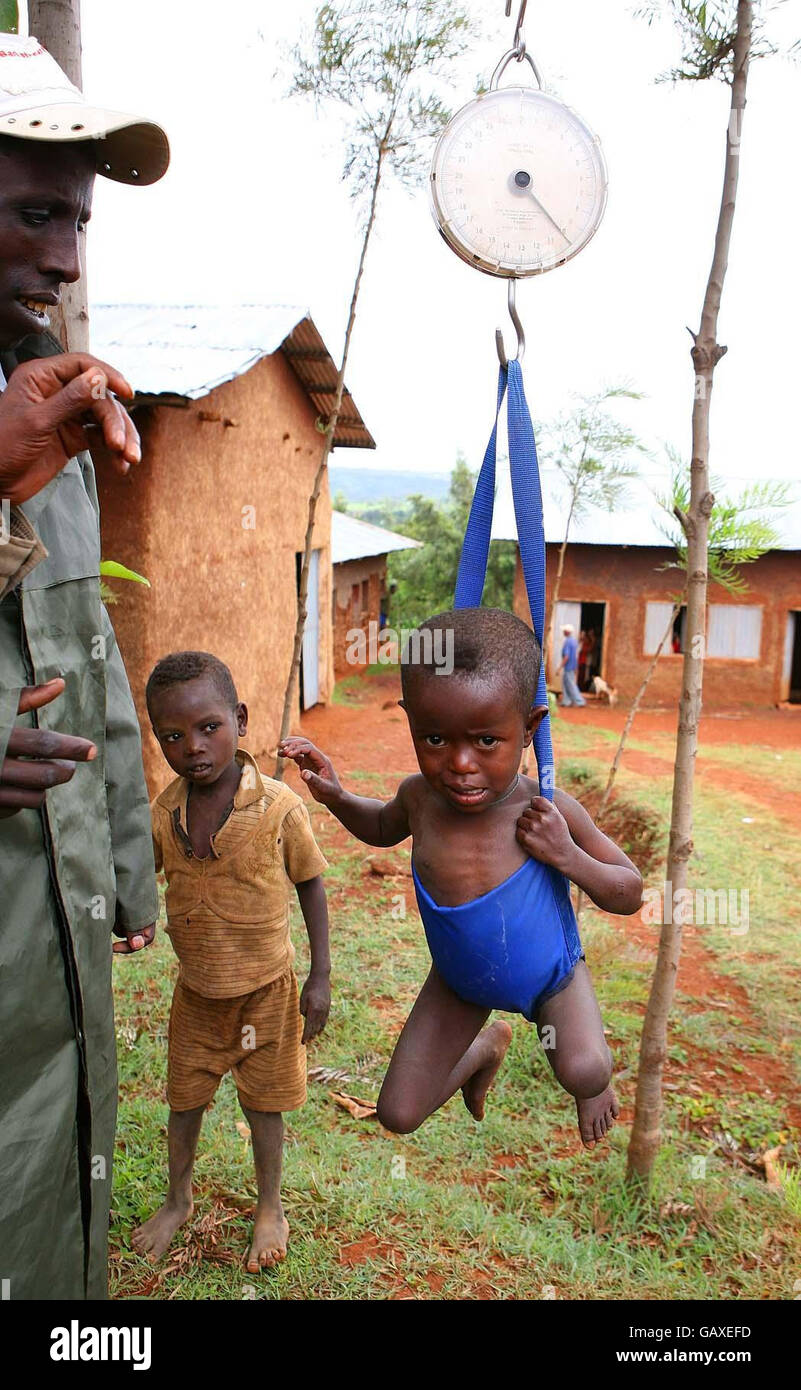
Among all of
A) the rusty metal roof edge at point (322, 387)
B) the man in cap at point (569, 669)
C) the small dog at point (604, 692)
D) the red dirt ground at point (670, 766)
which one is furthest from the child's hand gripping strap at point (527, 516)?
the small dog at point (604, 692)

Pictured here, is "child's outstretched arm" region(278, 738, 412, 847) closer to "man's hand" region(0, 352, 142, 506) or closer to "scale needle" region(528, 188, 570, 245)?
"man's hand" region(0, 352, 142, 506)

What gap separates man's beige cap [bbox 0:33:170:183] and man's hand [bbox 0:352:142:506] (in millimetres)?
376

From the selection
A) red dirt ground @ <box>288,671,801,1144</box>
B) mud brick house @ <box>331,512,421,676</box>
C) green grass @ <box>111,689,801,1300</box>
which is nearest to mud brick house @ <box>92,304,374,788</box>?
red dirt ground @ <box>288,671,801,1144</box>

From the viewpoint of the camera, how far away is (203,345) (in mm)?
7770

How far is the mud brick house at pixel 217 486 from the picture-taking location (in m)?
6.69

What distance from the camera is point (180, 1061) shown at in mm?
2713

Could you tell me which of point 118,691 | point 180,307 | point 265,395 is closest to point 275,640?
point 265,395

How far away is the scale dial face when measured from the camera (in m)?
1.77

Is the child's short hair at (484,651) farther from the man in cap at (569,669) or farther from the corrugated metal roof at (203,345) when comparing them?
the man in cap at (569,669)

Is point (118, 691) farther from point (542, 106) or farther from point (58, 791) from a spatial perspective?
point (542, 106)

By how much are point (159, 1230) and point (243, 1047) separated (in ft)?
2.44

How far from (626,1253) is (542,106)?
3452mm

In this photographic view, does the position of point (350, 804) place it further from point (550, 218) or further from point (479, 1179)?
point (479, 1179)

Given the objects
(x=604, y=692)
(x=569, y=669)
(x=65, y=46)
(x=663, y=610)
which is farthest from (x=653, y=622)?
(x=65, y=46)
